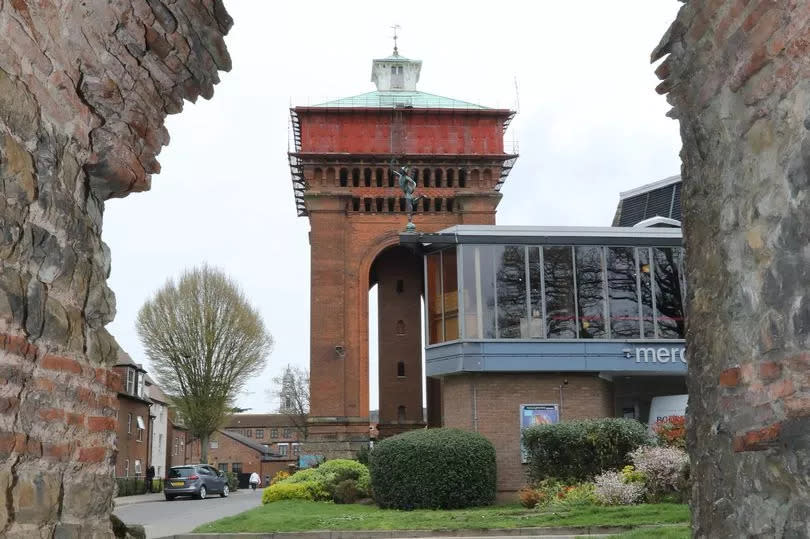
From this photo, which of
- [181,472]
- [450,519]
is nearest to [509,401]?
[450,519]

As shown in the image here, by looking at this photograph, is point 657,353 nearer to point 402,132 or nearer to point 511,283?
point 511,283

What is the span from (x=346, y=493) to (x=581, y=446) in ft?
21.8

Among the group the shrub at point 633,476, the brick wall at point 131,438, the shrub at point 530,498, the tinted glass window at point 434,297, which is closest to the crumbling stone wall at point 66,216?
the shrub at point 633,476

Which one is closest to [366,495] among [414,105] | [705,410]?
[705,410]

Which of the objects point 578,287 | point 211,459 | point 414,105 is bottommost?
point 211,459

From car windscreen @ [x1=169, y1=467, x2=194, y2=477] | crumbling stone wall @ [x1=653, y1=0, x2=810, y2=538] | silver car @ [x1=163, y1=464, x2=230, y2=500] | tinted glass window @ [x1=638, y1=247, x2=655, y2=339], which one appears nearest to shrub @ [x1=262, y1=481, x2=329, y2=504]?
tinted glass window @ [x1=638, y1=247, x2=655, y2=339]

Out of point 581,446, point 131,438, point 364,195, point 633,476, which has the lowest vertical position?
point 633,476

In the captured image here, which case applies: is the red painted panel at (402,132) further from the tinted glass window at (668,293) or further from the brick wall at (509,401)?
the brick wall at (509,401)

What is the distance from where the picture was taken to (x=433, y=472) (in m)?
18.5

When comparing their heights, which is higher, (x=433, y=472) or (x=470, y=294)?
(x=470, y=294)

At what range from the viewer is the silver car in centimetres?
3366

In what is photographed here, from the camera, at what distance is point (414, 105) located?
3925 cm

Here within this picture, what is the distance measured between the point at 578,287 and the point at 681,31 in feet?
63.9

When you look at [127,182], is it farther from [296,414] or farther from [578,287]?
[296,414]
